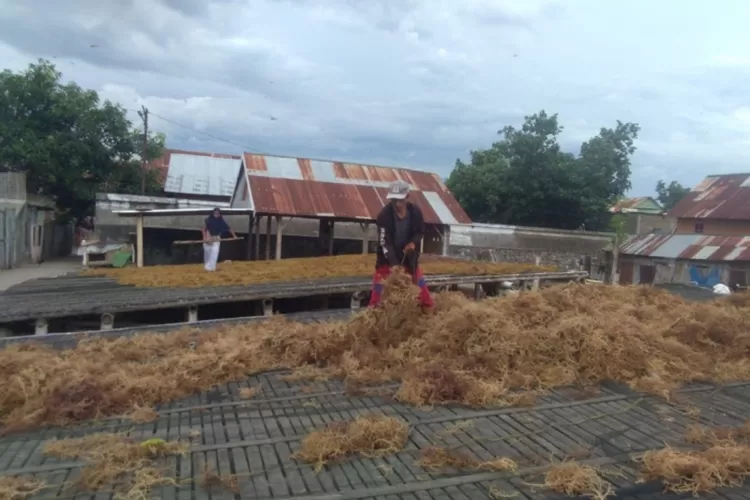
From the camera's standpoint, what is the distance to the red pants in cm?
576

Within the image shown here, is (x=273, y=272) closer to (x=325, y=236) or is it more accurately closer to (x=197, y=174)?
(x=325, y=236)

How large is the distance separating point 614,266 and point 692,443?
19062 mm

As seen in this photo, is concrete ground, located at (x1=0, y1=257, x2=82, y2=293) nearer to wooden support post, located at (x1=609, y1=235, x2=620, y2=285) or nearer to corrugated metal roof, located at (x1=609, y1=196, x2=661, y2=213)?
wooden support post, located at (x1=609, y1=235, x2=620, y2=285)

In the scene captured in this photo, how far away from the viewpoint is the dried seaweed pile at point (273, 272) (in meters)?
10.7

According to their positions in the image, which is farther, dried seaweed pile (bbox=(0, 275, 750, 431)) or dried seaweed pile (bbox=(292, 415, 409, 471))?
dried seaweed pile (bbox=(0, 275, 750, 431))

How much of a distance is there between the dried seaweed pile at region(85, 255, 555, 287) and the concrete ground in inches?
176

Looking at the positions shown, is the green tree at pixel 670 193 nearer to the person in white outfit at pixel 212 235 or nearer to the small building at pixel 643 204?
the small building at pixel 643 204

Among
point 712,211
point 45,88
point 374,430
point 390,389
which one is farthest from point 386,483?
point 712,211

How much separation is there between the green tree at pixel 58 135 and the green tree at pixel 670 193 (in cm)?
3564

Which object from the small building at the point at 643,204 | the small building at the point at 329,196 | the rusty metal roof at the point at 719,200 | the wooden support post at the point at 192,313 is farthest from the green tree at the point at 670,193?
the wooden support post at the point at 192,313

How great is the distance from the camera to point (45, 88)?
20922 millimetres

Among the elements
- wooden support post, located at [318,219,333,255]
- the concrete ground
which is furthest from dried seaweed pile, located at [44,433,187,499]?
wooden support post, located at [318,219,333,255]

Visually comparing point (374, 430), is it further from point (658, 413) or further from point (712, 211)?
point (712, 211)

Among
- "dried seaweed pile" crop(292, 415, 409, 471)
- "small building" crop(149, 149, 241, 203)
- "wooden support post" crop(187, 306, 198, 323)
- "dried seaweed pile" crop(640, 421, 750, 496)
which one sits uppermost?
"small building" crop(149, 149, 241, 203)
